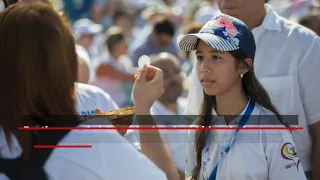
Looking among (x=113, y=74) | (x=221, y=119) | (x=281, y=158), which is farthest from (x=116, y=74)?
(x=281, y=158)

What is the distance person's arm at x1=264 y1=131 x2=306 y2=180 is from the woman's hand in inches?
20.2

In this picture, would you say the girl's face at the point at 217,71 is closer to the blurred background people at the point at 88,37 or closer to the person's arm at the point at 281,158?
the person's arm at the point at 281,158

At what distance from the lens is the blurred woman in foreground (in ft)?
6.88

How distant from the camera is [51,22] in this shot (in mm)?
2154

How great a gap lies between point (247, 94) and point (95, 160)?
1.07m

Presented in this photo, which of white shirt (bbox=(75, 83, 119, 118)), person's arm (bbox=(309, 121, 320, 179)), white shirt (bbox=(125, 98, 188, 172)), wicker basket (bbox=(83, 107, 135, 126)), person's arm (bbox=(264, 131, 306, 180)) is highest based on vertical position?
wicker basket (bbox=(83, 107, 135, 126))

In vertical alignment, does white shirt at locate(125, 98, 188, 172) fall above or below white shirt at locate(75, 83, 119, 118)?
below

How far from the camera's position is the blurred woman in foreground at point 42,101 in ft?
6.88

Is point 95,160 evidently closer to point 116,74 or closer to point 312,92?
point 312,92

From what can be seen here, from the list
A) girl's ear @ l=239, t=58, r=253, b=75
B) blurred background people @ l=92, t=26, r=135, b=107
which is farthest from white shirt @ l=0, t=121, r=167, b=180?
blurred background people @ l=92, t=26, r=135, b=107

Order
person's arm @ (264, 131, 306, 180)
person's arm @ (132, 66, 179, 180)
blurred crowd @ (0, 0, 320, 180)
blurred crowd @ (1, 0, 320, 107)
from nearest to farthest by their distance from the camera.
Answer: person's arm @ (132, 66, 179, 180) < person's arm @ (264, 131, 306, 180) < blurred crowd @ (0, 0, 320, 180) < blurred crowd @ (1, 0, 320, 107)

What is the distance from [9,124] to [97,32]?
8.75 meters

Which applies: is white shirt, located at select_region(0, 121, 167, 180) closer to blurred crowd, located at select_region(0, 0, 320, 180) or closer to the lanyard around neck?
blurred crowd, located at select_region(0, 0, 320, 180)

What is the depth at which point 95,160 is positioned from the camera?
2.13 metres
